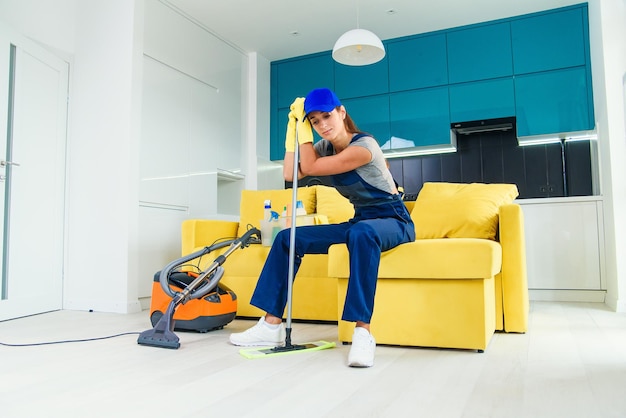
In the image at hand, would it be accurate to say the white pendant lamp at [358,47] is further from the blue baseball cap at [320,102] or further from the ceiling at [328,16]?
the blue baseball cap at [320,102]

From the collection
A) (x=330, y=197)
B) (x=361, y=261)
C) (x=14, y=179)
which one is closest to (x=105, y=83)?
(x=14, y=179)

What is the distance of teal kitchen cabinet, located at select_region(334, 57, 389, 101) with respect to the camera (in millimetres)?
4738

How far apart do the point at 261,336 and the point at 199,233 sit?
1177mm

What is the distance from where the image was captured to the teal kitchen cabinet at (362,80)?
15.5 ft

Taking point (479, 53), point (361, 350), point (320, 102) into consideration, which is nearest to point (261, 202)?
point (320, 102)

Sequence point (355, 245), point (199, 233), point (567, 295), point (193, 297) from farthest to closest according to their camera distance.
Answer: point (567, 295) → point (199, 233) → point (193, 297) → point (355, 245)

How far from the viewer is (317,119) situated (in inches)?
76.4

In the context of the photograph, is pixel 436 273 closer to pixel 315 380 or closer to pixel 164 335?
pixel 315 380

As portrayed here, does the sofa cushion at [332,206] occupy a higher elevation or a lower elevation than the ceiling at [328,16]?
lower

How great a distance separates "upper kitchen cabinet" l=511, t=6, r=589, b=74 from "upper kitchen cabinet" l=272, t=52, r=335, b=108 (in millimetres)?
1782

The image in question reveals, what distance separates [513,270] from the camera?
226 cm

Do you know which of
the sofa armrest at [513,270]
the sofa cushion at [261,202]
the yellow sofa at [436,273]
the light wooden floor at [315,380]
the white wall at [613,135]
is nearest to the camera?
the light wooden floor at [315,380]

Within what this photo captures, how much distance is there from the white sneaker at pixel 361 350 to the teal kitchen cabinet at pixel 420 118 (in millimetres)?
3120

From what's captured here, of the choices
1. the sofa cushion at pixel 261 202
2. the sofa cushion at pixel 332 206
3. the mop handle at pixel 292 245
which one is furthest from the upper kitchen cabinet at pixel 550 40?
the mop handle at pixel 292 245
